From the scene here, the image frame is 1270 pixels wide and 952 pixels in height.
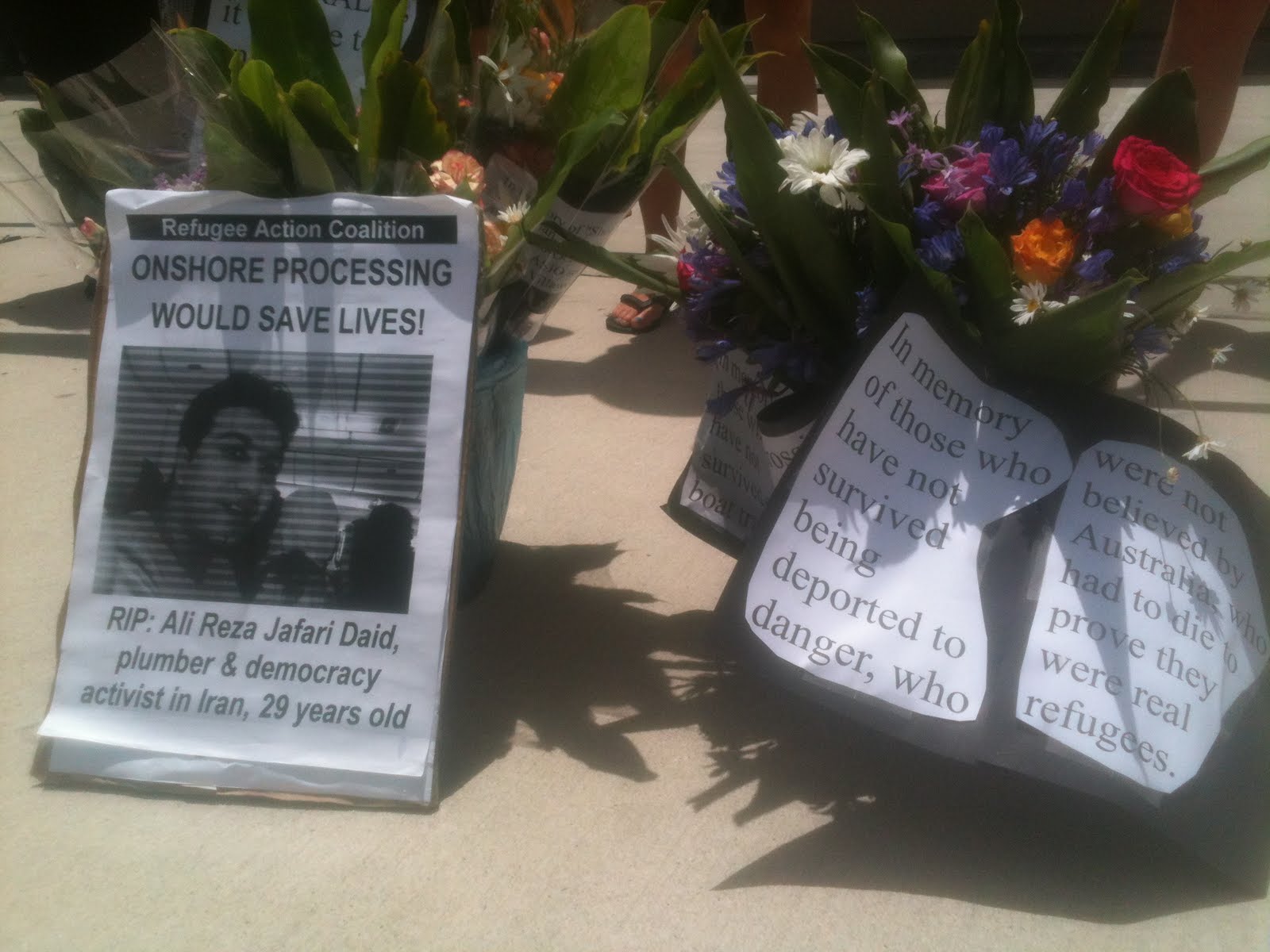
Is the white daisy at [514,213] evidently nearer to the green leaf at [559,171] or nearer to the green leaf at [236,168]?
the green leaf at [559,171]

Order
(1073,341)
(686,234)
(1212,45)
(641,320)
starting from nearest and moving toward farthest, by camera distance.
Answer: (1073,341) < (686,234) < (1212,45) < (641,320)

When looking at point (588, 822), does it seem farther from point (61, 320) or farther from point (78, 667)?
point (61, 320)

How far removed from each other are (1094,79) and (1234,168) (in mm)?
209

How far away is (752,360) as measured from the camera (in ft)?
4.13

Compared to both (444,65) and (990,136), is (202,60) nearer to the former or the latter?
(444,65)

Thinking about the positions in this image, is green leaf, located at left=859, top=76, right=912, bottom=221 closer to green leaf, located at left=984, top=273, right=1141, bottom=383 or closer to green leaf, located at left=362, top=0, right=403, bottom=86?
green leaf, located at left=984, top=273, right=1141, bottom=383

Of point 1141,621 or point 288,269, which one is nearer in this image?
point 1141,621

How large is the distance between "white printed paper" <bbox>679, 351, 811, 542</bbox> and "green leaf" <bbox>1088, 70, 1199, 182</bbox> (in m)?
0.50

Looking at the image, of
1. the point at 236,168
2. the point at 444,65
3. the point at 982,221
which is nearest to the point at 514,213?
the point at 444,65

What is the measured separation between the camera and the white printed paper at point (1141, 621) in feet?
3.28

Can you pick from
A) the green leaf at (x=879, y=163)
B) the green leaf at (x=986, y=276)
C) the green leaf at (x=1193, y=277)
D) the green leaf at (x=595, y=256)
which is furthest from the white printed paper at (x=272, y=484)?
the green leaf at (x=1193, y=277)

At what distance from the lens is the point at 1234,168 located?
1154 millimetres

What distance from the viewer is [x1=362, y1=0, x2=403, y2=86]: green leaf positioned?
3.71 ft

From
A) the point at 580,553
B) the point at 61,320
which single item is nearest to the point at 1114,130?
the point at 580,553
